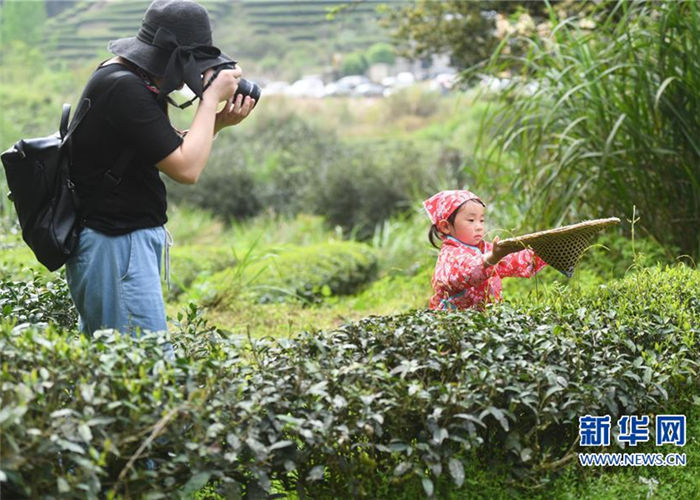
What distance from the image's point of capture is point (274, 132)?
17.8 metres

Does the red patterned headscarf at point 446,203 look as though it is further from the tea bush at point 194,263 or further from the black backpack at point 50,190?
the tea bush at point 194,263

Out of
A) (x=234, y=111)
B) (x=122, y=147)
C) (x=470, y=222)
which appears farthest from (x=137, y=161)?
(x=470, y=222)

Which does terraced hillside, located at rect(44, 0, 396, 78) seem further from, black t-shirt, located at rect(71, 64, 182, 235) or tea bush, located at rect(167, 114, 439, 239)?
black t-shirt, located at rect(71, 64, 182, 235)

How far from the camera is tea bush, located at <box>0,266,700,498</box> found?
7.59 ft

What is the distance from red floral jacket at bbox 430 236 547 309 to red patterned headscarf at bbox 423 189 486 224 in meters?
0.11

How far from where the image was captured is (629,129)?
17.7ft

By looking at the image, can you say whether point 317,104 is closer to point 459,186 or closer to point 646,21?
point 459,186

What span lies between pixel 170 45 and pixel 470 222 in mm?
1551

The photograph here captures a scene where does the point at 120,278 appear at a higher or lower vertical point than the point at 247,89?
lower

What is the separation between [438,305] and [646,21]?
2952mm

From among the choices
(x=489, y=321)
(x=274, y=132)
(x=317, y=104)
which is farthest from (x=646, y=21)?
(x=317, y=104)

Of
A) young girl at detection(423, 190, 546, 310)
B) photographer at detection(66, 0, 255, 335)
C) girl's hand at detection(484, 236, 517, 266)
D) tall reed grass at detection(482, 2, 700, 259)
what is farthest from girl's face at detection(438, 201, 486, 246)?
tall reed grass at detection(482, 2, 700, 259)

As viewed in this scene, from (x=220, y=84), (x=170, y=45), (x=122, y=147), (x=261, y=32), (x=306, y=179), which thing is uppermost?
(x=170, y=45)

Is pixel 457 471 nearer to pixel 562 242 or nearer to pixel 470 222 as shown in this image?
pixel 562 242
